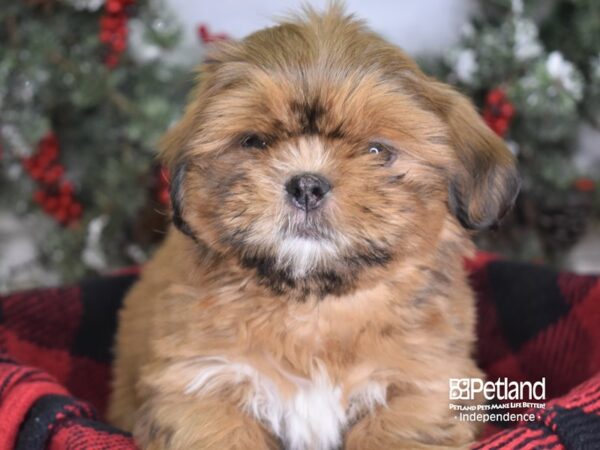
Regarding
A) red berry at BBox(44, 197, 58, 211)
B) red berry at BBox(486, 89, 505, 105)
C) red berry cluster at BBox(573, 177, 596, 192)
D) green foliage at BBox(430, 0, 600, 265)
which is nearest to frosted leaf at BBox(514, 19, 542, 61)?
green foliage at BBox(430, 0, 600, 265)

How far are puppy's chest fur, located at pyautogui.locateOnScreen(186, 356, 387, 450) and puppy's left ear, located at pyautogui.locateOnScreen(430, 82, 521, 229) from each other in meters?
0.45

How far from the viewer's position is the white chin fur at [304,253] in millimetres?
1649

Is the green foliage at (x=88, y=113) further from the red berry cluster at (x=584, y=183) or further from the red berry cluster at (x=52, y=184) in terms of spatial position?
the red berry cluster at (x=584, y=183)

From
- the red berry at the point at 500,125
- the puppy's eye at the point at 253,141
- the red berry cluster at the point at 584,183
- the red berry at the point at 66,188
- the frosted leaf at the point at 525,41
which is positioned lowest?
the red berry cluster at the point at 584,183

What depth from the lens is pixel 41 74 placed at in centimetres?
320

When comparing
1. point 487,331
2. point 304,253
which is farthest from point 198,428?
point 487,331

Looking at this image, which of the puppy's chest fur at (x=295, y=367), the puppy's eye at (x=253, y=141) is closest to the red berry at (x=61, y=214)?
the puppy's chest fur at (x=295, y=367)

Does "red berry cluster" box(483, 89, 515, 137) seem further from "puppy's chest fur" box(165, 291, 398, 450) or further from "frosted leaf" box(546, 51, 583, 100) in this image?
"puppy's chest fur" box(165, 291, 398, 450)

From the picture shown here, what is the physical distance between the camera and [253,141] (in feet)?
5.91

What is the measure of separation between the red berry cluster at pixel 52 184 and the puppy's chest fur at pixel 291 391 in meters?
1.87

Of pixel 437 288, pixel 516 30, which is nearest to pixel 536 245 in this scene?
pixel 516 30

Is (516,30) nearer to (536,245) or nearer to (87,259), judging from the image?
(536,245)

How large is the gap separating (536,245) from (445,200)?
1974 millimetres

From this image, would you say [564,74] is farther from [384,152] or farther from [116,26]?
[116,26]
